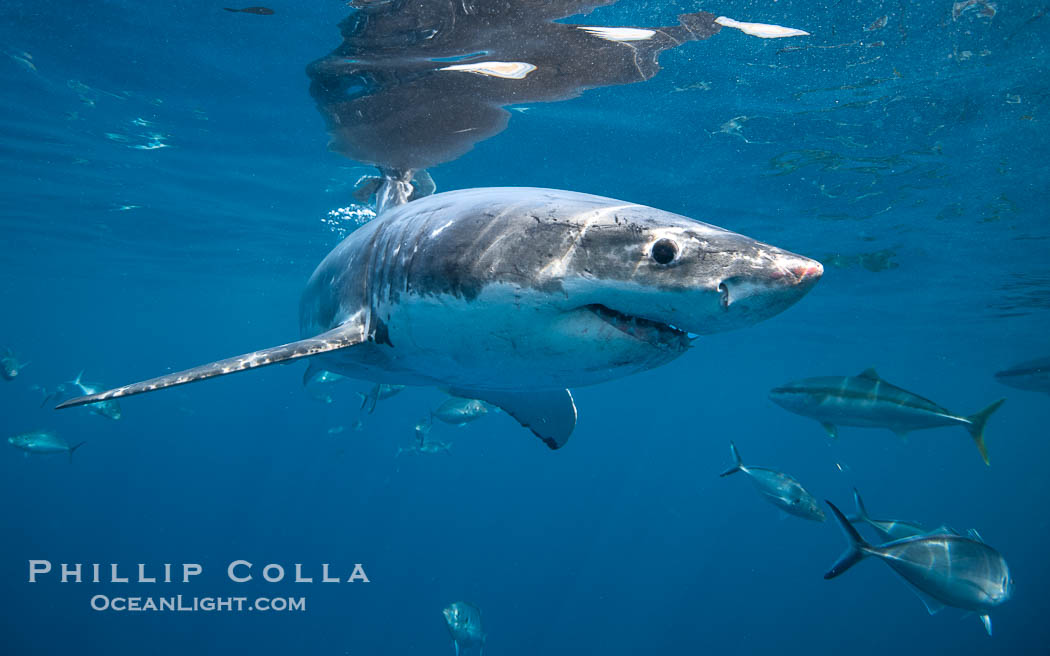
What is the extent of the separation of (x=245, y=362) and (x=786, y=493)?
786cm

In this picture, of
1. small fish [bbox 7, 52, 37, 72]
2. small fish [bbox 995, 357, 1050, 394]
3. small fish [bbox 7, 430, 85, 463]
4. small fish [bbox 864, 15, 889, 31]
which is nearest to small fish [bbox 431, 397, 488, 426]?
small fish [bbox 7, 430, 85, 463]

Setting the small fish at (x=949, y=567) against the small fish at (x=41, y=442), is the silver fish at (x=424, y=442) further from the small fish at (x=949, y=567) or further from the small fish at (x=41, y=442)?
the small fish at (x=949, y=567)

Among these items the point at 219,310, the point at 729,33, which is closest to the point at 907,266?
the point at 729,33

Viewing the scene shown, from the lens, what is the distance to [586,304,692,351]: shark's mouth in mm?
1914

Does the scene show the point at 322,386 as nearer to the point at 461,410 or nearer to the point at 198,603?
the point at 461,410

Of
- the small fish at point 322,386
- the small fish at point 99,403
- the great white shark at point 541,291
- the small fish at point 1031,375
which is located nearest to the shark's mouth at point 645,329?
the great white shark at point 541,291

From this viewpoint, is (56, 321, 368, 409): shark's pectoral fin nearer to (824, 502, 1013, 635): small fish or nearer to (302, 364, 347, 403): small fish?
(824, 502, 1013, 635): small fish

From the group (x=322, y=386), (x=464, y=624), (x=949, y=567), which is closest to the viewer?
(x=949, y=567)

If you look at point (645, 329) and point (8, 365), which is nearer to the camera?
point (645, 329)

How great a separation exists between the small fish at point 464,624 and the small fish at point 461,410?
10.5 ft

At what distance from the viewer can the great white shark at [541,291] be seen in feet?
5.49

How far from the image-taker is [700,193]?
45.6 feet

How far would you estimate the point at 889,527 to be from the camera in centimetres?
700

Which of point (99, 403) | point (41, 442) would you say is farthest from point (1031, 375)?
point (41, 442)
